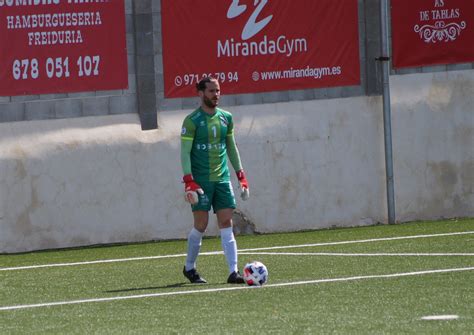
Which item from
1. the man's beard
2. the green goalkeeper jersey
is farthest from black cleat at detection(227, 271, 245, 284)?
the man's beard

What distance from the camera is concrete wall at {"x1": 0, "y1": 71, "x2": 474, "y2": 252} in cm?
1892

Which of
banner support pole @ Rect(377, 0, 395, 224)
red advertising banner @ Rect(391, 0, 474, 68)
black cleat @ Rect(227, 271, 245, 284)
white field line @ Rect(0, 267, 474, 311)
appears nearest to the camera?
white field line @ Rect(0, 267, 474, 311)

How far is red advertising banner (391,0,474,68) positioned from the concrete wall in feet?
1.04

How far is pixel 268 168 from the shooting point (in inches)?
800

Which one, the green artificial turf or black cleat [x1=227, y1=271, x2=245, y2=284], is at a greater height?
black cleat [x1=227, y1=271, x2=245, y2=284]

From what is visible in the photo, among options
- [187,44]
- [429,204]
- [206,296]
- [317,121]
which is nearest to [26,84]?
[187,44]

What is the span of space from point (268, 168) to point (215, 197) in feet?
23.8

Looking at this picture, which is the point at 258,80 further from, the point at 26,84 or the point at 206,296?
the point at 206,296

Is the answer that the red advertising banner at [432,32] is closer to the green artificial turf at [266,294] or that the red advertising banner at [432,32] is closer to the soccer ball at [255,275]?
the green artificial turf at [266,294]

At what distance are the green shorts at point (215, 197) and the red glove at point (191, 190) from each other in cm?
19

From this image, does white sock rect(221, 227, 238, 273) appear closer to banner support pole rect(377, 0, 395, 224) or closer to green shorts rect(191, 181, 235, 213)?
green shorts rect(191, 181, 235, 213)

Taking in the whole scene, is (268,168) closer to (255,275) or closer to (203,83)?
(203,83)

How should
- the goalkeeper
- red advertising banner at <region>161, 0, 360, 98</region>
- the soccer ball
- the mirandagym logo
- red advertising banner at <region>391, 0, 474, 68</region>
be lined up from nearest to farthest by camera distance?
the soccer ball, the goalkeeper, red advertising banner at <region>161, 0, 360, 98</region>, the mirandagym logo, red advertising banner at <region>391, 0, 474, 68</region>

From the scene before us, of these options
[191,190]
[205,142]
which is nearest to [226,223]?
[191,190]
